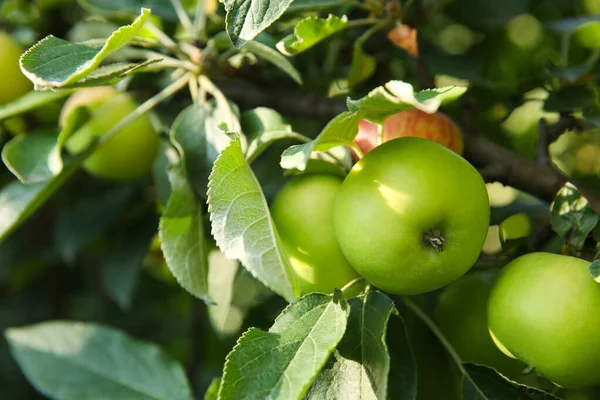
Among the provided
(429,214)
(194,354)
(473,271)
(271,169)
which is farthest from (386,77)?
(194,354)

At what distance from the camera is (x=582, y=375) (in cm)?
65

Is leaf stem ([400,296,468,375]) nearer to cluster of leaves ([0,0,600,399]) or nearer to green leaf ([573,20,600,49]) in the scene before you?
cluster of leaves ([0,0,600,399])

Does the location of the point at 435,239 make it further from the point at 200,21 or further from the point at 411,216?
the point at 200,21

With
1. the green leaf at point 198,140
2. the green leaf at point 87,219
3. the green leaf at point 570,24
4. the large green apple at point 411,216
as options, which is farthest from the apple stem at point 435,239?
the green leaf at point 87,219

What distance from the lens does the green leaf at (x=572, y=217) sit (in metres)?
0.72

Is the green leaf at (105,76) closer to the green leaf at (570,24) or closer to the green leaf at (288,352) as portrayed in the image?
the green leaf at (288,352)

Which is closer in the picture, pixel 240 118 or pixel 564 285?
pixel 564 285

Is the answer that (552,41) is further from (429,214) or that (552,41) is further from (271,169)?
(429,214)

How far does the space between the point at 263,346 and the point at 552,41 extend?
42.7 inches

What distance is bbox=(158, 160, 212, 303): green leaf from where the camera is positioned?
30.4 inches

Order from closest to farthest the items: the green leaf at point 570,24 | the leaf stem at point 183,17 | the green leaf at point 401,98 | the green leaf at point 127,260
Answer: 1. the green leaf at point 401,98
2. the leaf stem at point 183,17
3. the green leaf at point 570,24
4. the green leaf at point 127,260

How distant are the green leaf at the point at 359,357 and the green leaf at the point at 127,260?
63 cm

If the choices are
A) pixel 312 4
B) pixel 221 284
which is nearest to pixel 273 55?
pixel 312 4

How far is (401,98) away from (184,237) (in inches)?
13.4
